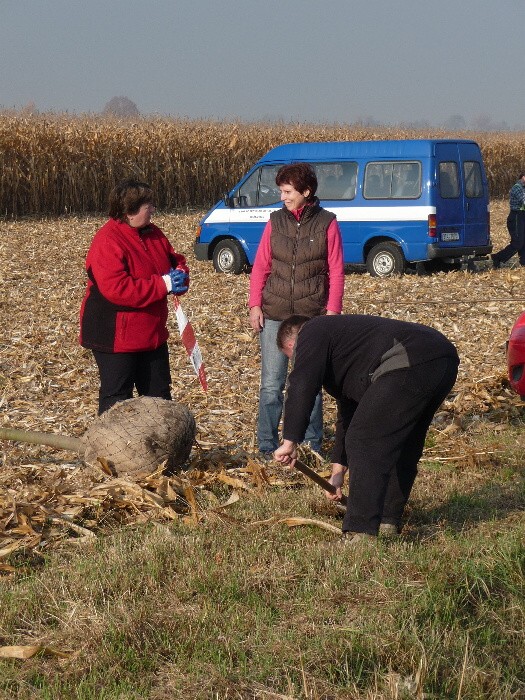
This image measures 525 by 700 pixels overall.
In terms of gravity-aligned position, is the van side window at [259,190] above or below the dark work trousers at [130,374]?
above

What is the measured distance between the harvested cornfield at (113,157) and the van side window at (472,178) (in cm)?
1270

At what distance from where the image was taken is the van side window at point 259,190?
17938 mm

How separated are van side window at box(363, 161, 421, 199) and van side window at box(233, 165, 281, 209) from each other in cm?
156

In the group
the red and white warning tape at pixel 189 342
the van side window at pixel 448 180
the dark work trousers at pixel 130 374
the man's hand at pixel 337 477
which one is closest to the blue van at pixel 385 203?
the van side window at pixel 448 180

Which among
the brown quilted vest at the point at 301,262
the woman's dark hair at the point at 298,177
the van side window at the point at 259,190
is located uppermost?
the van side window at the point at 259,190

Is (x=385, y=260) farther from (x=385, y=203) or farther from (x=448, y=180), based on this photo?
(x=448, y=180)

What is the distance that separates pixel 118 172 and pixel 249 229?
12155mm

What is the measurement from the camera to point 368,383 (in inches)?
205

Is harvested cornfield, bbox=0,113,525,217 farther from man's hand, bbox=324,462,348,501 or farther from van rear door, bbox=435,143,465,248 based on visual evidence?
man's hand, bbox=324,462,348,501

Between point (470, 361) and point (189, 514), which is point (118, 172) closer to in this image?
point (470, 361)

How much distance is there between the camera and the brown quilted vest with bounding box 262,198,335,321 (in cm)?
700

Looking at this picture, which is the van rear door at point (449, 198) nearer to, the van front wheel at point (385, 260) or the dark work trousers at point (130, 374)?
the van front wheel at point (385, 260)

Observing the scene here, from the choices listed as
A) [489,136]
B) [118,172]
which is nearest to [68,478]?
[118,172]

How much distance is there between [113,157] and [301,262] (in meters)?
23.1
